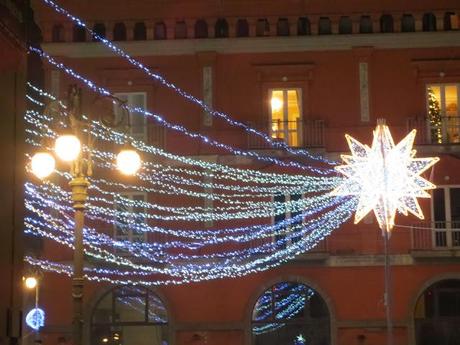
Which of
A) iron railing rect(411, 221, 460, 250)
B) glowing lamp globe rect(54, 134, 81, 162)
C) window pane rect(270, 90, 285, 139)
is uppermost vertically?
window pane rect(270, 90, 285, 139)

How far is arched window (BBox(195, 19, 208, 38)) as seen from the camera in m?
23.6

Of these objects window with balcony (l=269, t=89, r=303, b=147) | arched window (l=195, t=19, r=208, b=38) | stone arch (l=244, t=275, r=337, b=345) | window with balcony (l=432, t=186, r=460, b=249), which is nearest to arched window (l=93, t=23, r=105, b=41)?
arched window (l=195, t=19, r=208, b=38)

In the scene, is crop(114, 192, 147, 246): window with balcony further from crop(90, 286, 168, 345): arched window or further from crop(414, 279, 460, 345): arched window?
crop(414, 279, 460, 345): arched window

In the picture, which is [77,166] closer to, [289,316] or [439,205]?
[289,316]

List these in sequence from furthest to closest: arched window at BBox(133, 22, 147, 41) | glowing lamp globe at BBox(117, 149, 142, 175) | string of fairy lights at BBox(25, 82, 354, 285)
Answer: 1. arched window at BBox(133, 22, 147, 41)
2. string of fairy lights at BBox(25, 82, 354, 285)
3. glowing lamp globe at BBox(117, 149, 142, 175)

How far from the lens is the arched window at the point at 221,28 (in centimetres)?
2359

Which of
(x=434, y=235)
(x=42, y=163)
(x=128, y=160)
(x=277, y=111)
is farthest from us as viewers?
(x=277, y=111)

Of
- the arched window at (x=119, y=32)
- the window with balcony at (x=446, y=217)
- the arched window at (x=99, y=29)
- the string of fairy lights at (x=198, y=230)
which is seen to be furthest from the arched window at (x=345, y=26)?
the arched window at (x=99, y=29)

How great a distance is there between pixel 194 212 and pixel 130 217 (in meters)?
1.66

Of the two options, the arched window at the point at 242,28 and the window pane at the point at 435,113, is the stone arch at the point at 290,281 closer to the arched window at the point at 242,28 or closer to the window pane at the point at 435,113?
the window pane at the point at 435,113

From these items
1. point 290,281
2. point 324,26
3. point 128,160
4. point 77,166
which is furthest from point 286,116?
point 77,166

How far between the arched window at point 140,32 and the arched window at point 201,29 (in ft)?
4.54

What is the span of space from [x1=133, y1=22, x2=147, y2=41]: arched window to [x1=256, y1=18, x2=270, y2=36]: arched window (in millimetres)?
3005

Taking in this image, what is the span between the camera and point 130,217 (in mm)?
22938
